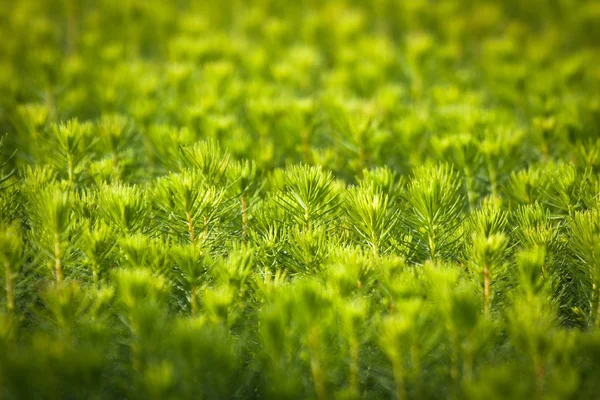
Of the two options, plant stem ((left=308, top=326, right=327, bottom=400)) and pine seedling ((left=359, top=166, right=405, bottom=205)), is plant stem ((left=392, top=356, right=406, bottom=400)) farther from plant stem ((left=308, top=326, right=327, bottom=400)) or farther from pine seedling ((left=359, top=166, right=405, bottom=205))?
pine seedling ((left=359, top=166, right=405, bottom=205))

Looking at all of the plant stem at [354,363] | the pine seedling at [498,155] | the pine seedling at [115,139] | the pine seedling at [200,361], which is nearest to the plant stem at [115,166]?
the pine seedling at [115,139]

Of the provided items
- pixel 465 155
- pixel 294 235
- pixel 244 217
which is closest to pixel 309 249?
pixel 294 235

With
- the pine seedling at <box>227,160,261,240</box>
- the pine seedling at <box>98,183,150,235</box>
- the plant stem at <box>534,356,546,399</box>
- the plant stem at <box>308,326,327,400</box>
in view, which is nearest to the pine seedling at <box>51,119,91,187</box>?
the pine seedling at <box>98,183,150,235</box>

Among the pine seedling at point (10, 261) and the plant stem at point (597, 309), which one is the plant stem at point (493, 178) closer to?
the plant stem at point (597, 309)

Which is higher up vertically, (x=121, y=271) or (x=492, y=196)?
(x=492, y=196)

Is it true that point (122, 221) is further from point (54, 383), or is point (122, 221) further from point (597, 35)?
point (597, 35)

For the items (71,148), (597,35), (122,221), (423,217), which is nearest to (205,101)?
(71,148)

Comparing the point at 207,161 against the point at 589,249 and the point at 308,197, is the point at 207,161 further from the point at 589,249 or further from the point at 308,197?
the point at 589,249
